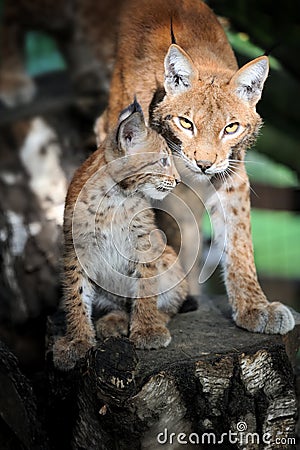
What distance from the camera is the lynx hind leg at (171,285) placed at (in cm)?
349

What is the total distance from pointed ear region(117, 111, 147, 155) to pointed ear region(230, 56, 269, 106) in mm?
481

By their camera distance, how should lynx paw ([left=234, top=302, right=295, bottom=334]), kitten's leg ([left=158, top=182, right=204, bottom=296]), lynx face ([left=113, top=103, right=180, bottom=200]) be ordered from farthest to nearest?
kitten's leg ([left=158, top=182, right=204, bottom=296]) < lynx paw ([left=234, top=302, right=295, bottom=334]) < lynx face ([left=113, top=103, right=180, bottom=200])

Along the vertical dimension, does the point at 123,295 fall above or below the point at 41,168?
below

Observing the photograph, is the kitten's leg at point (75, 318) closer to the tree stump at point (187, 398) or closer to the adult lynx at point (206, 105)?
the tree stump at point (187, 398)

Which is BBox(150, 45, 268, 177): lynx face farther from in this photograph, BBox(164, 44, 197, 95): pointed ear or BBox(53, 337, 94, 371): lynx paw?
BBox(53, 337, 94, 371): lynx paw

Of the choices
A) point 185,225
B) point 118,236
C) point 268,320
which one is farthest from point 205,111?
point 185,225

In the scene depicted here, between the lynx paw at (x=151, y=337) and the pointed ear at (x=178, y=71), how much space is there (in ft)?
3.15

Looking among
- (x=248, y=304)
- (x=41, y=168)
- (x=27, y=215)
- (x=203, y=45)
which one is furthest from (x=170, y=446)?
(x=41, y=168)

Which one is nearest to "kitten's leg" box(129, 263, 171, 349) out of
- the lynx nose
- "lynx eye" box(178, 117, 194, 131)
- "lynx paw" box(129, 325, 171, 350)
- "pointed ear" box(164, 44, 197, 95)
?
"lynx paw" box(129, 325, 171, 350)

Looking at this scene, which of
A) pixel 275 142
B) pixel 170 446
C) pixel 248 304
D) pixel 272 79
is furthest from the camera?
pixel 275 142

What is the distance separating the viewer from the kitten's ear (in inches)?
119

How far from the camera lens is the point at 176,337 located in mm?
3387

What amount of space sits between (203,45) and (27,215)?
245 cm

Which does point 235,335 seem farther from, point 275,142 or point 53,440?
point 275,142
